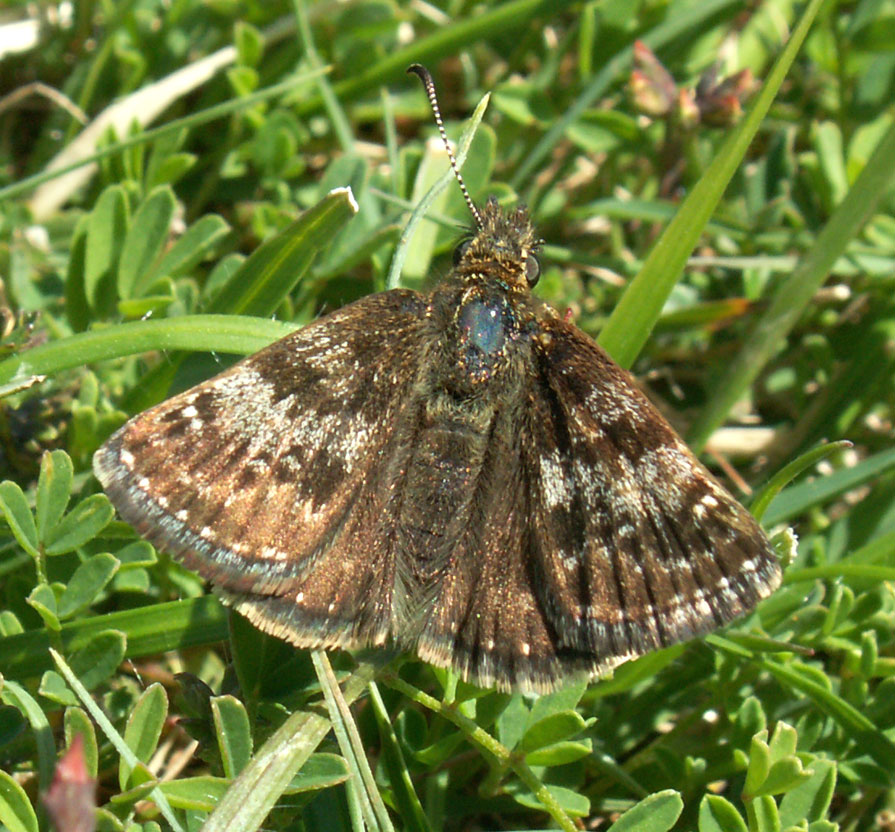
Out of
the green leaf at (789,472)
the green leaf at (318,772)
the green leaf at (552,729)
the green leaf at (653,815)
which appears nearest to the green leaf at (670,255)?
the green leaf at (789,472)

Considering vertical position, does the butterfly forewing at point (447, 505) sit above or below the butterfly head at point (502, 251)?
below

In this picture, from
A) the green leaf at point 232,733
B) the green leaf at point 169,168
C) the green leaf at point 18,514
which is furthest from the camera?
the green leaf at point 169,168

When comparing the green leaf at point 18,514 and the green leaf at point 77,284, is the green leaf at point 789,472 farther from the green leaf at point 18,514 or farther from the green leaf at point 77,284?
the green leaf at point 77,284

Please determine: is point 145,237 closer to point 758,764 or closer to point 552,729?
Result: point 552,729

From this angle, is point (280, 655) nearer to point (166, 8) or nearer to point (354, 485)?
point (354, 485)

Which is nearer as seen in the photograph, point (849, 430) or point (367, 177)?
point (367, 177)

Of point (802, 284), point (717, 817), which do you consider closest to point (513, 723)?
point (717, 817)

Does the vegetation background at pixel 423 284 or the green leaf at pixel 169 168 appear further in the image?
the green leaf at pixel 169 168

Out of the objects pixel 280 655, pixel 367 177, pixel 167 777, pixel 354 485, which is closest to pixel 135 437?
pixel 354 485
